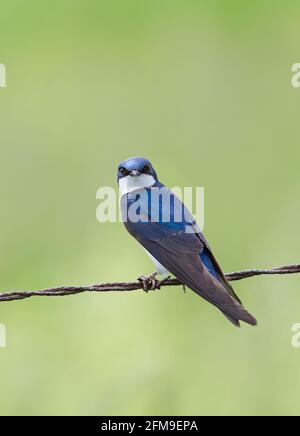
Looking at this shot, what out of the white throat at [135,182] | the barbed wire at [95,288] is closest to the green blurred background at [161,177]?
the white throat at [135,182]

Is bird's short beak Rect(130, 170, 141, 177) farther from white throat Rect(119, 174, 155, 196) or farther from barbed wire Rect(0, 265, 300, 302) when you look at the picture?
barbed wire Rect(0, 265, 300, 302)

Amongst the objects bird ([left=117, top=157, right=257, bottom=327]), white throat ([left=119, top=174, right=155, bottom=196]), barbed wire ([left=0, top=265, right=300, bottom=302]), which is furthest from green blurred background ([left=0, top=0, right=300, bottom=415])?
barbed wire ([left=0, top=265, right=300, bottom=302])

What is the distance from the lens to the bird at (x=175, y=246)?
6.30 m

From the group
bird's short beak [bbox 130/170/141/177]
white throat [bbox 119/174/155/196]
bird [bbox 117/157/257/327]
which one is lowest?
bird [bbox 117/157/257/327]

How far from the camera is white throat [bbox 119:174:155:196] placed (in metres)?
7.41

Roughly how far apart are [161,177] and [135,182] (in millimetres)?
2750

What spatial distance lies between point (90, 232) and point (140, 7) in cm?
422

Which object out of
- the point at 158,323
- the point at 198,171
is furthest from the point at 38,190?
the point at 158,323

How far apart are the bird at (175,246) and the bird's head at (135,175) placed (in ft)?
0.29

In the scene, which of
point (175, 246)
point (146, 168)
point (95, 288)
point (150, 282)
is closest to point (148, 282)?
point (150, 282)

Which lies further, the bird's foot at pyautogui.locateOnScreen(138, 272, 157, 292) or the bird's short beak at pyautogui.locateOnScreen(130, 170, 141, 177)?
the bird's short beak at pyautogui.locateOnScreen(130, 170, 141, 177)

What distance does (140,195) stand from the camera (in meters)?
7.09

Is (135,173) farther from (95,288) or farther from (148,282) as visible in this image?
(95,288)

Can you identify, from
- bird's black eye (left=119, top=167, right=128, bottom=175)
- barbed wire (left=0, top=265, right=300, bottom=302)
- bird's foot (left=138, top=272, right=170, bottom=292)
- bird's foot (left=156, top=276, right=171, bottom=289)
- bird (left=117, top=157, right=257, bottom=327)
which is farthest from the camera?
bird's black eye (left=119, top=167, right=128, bottom=175)
